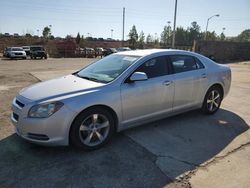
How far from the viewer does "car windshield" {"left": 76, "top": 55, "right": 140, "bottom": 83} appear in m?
4.24

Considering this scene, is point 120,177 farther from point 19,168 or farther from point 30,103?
point 30,103

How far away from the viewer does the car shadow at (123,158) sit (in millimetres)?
3061

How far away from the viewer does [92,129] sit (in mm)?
3830

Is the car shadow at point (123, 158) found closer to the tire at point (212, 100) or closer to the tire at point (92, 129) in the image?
the tire at point (92, 129)

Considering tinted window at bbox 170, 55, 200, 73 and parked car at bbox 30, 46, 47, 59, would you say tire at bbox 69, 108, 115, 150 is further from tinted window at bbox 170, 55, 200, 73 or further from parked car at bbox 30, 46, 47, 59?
parked car at bbox 30, 46, 47, 59

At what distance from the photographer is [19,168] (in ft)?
10.8

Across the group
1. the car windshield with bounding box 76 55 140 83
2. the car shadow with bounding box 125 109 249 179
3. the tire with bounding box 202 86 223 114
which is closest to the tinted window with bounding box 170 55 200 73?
the tire with bounding box 202 86 223 114

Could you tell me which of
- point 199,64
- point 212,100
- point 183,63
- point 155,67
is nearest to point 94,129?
point 155,67

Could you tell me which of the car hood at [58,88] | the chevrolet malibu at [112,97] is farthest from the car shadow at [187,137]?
the car hood at [58,88]

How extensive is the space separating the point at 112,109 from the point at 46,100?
40.1 inches

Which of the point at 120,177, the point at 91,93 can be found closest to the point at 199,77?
the point at 91,93

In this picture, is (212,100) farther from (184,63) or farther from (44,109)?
(44,109)

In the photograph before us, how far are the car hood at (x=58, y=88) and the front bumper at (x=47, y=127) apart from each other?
9.9 inches

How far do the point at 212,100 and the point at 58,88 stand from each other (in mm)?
3491
